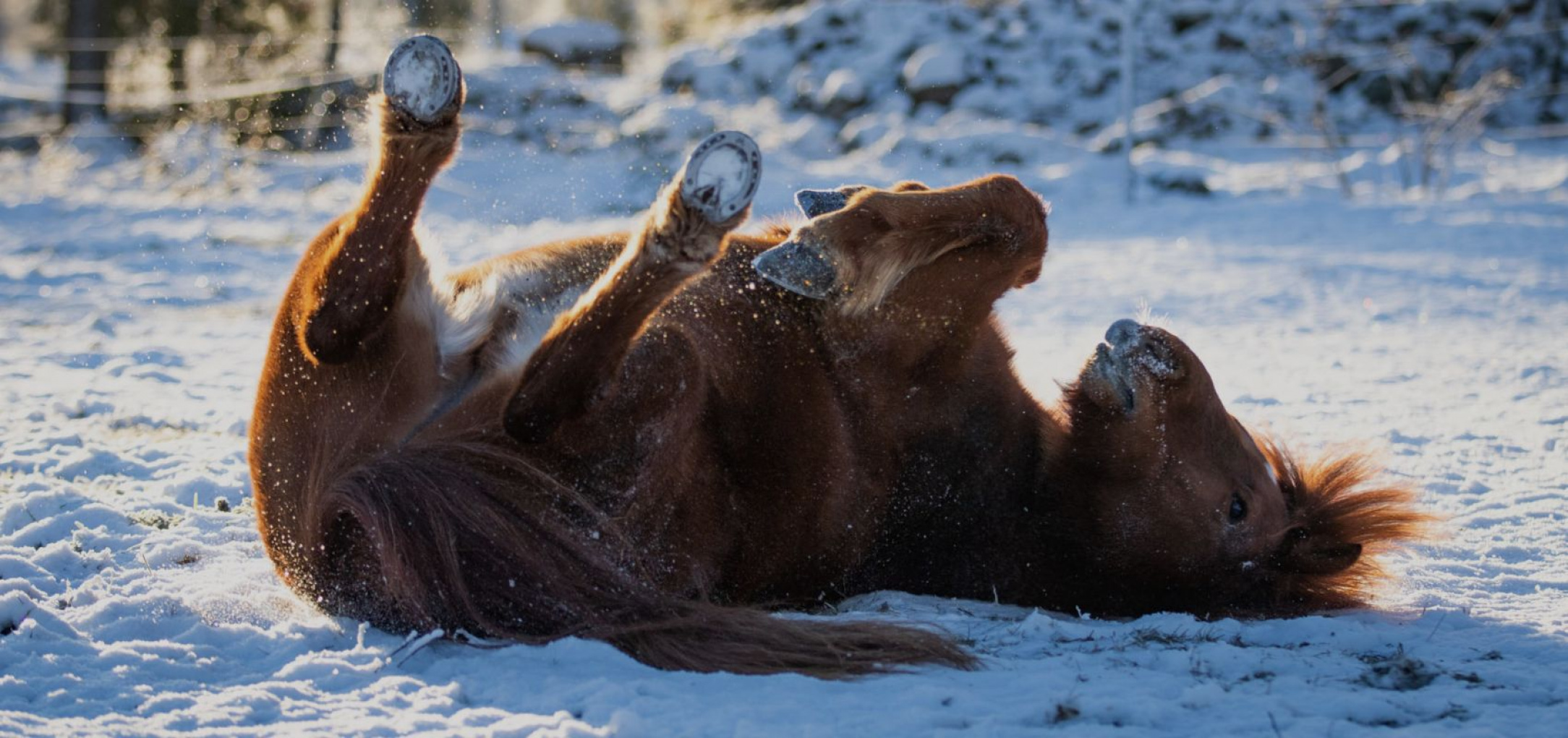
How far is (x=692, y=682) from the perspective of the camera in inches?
75.9

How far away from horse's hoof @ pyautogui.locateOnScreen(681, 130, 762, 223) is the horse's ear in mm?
1415

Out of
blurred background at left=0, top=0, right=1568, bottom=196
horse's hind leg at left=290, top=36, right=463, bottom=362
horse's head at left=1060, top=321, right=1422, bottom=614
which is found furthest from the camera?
blurred background at left=0, top=0, right=1568, bottom=196

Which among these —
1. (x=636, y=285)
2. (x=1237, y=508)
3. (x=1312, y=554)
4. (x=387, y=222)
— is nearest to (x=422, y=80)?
(x=387, y=222)

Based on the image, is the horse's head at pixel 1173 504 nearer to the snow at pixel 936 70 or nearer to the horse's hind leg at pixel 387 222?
the horse's hind leg at pixel 387 222

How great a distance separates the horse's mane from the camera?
2.62 meters

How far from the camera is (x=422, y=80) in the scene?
229cm

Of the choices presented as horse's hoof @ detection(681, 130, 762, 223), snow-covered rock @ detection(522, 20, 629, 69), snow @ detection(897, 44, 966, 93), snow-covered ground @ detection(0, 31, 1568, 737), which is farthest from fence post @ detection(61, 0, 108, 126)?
horse's hoof @ detection(681, 130, 762, 223)

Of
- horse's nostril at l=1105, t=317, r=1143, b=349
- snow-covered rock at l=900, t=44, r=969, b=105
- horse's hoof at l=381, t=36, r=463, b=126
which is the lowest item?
horse's nostril at l=1105, t=317, r=1143, b=349

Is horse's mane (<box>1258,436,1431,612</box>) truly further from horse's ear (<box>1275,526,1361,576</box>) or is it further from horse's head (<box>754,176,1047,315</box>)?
horse's head (<box>754,176,1047,315</box>)

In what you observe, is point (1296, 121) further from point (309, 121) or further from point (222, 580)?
point (222, 580)

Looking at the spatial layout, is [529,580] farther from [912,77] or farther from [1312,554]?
[912,77]

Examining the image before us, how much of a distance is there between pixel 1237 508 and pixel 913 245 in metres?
0.88

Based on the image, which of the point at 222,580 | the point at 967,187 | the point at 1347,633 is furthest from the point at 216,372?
the point at 1347,633

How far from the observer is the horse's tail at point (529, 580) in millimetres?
2021
